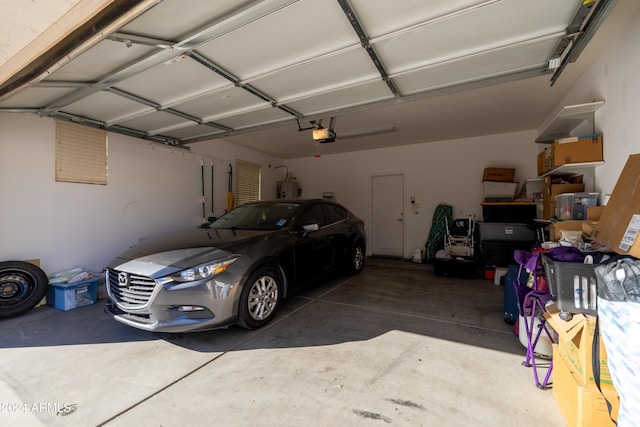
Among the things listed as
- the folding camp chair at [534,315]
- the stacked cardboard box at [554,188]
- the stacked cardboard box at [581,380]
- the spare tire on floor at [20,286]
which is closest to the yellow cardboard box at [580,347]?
the stacked cardboard box at [581,380]

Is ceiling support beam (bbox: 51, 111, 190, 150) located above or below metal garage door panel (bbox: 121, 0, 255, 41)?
below

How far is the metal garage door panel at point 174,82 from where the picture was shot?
97.7 inches

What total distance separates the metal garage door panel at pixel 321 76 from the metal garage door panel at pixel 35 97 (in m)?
2.04

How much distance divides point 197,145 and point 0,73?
313 centimetres

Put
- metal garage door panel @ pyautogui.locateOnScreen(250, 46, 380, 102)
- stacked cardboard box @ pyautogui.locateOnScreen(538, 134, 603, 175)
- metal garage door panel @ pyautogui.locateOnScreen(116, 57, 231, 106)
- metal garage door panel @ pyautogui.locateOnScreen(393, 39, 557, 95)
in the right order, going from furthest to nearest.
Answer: stacked cardboard box @ pyautogui.locateOnScreen(538, 134, 603, 175), metal garage door panel @ pyautogui.locateOnScreen(116, 57, 231, 106), metal garage door panel @ pyautogui.locateOnScreen(250, 46, 380, 102), metal garage door panel @ pyautogui.locateOnScreen(393, 39, 557, 95)

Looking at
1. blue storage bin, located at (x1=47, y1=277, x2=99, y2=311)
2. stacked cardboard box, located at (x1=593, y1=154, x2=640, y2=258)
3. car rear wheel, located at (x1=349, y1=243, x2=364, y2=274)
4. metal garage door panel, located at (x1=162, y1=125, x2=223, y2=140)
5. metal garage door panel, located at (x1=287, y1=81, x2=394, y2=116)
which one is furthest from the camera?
car rear wheel, located at (x1=349, y1=243, x2=364, y2=274)

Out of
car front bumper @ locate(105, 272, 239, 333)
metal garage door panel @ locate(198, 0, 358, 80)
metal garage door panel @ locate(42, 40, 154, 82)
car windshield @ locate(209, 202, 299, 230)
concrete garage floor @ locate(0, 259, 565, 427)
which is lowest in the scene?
concrete garage floor @ locate(0, 259, 565, 427)

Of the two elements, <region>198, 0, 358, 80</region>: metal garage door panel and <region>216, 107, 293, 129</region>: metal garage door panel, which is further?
<region>216, 107, 293, 129</region>: metal garage door panel

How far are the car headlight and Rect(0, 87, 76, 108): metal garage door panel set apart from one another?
230cm

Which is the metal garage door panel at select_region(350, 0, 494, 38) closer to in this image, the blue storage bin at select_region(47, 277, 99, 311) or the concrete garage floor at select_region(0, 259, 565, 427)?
the concrete garage floor at select_region(0, 259, 565, 427)

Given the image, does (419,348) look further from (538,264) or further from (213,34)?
(213,34)

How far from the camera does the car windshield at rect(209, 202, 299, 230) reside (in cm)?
339

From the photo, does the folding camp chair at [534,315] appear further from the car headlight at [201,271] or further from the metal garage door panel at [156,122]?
the metal garage door panel at [156,122]

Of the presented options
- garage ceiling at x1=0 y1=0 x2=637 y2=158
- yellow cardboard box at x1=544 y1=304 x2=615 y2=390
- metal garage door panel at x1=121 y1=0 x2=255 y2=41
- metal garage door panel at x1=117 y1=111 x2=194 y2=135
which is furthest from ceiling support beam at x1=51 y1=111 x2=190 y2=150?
yellow cardboard box at x1=544 y1=304 x2=615 y2=390
